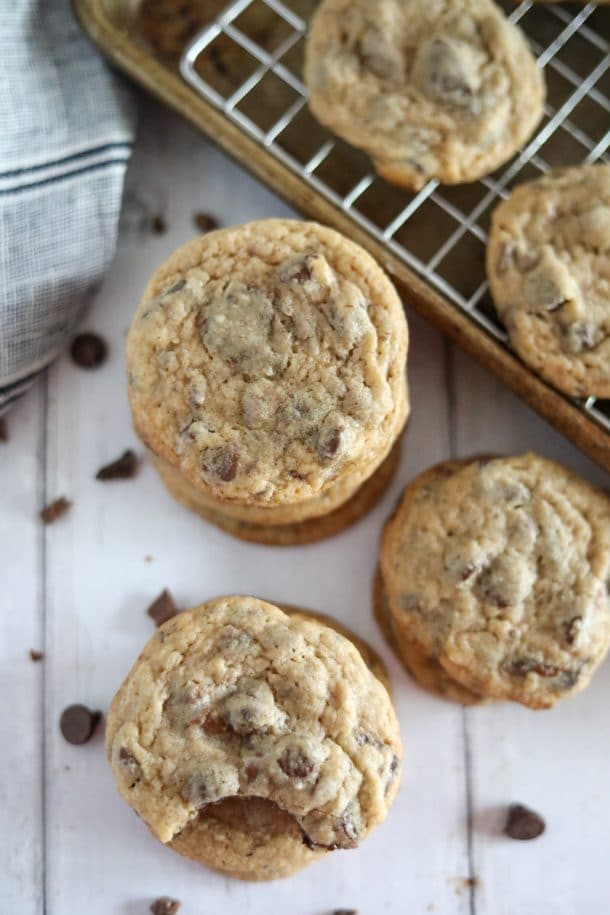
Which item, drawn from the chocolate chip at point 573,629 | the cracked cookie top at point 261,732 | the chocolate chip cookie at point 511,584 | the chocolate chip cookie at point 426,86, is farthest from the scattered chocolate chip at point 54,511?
the chocolate chip at point 573,629

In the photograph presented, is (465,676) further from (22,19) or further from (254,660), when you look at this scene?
(22,19)

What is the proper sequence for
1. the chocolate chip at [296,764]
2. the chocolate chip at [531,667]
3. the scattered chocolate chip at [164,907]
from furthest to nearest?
the scattered chocolate chip at [164,907] < the chocolate chip at [531,667] < the chocolate chip at [296,764]

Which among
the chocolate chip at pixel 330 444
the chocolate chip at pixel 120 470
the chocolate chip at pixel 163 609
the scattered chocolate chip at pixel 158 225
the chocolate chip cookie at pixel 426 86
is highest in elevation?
the chocolate chip cookie at pixel 426 86

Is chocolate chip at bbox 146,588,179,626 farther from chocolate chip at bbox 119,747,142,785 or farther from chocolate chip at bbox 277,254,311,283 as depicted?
chocolate chip at bbox 277,254,311,283

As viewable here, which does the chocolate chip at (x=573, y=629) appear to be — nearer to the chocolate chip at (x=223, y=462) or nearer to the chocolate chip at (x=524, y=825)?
the chocolate chip at (x=524, y=825)

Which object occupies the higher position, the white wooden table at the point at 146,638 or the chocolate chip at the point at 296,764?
the chocolate chip at the point at 296,764

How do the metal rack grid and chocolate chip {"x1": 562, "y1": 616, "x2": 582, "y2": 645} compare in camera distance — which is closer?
chocolate chip {"x1": 562, "y1": 616, "x2": 582, "y2": 645}

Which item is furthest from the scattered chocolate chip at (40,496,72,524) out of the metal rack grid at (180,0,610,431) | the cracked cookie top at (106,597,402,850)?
the metal rack grid at (180,0,610,431)

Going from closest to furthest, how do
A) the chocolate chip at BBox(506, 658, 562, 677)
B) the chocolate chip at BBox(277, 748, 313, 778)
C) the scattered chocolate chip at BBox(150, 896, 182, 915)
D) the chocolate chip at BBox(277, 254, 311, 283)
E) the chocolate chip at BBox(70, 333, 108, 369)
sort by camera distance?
1. the chocolate chip at BBox(277, 748, 313, 778)
2. the chocolate chip at BBox(277, 254, 311, 283)
3. the chocolate chip at BBox(506, 658, 562, 677)
4. the scattered chocolate chip at BBox(150, 896, 182, 915)
5. the chocolate chip at BBox(70, 333, 108, 369)
